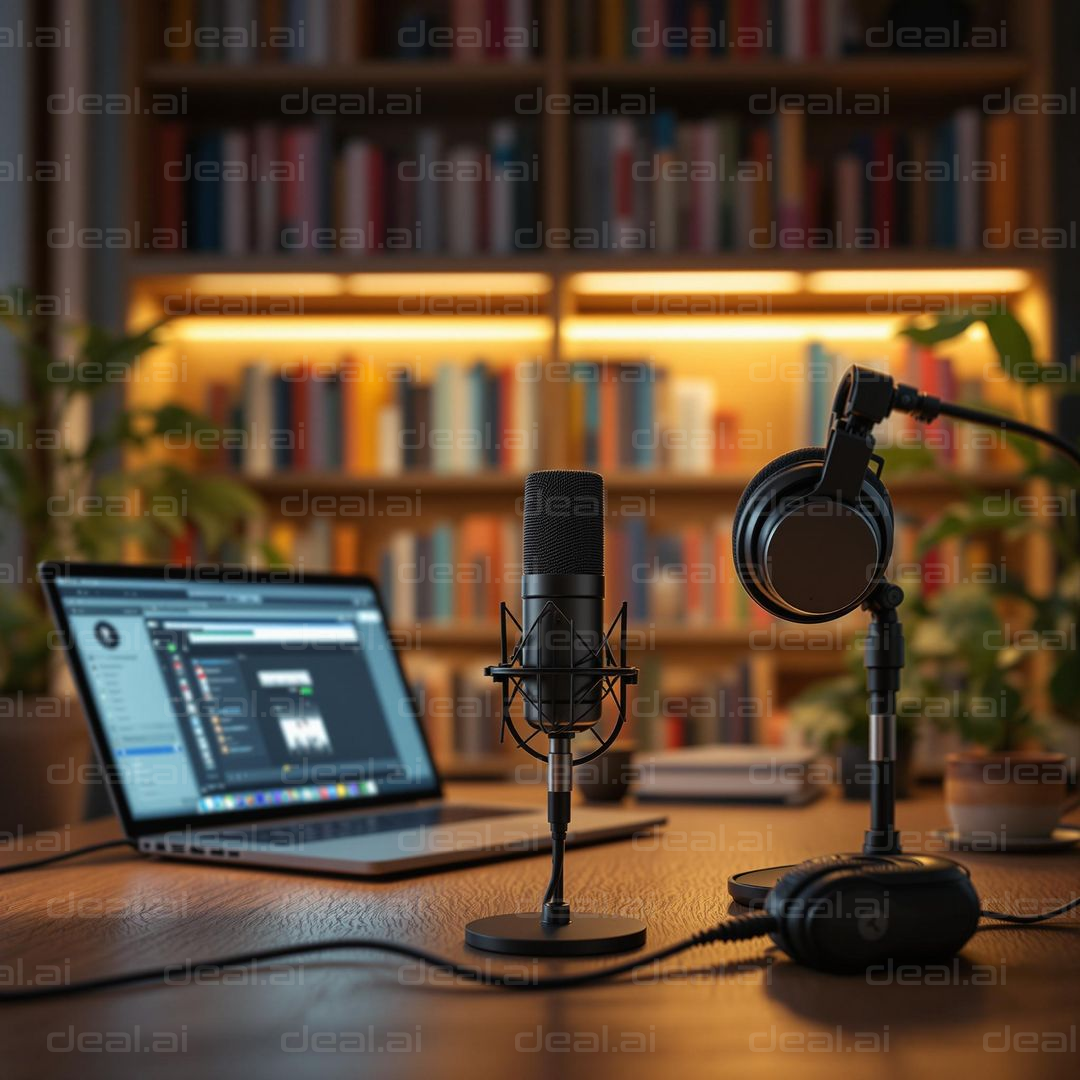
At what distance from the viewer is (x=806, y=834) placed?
4.31 feet

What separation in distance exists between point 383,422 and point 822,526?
209cm

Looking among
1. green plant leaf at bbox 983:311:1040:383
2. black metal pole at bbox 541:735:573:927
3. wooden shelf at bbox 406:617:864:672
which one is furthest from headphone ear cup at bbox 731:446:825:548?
wooden shelf at bbox 406:617:864:672

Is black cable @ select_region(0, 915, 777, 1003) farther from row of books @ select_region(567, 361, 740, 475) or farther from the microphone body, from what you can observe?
row of books @ select_region(567, 361, 740, 475)

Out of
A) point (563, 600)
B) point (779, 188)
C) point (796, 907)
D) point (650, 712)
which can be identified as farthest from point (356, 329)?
point (796, 907)

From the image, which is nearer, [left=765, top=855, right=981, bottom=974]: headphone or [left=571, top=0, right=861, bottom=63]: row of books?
[left=765, top=855, right=981, bottom=974]: headphone

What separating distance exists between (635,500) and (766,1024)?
237 cm

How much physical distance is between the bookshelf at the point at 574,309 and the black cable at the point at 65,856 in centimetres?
158

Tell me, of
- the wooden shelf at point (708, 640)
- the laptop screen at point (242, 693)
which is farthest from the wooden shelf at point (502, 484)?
the laptop screen at point (242, 693)

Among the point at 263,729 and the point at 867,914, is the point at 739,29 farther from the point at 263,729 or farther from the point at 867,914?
the point at 867,914

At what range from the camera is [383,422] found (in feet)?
9.36

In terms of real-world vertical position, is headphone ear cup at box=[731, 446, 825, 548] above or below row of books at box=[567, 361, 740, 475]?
below

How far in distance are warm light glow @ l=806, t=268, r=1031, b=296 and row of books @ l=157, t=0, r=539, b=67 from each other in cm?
81

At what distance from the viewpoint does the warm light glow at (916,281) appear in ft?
8.77

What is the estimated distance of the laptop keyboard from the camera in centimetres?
116
